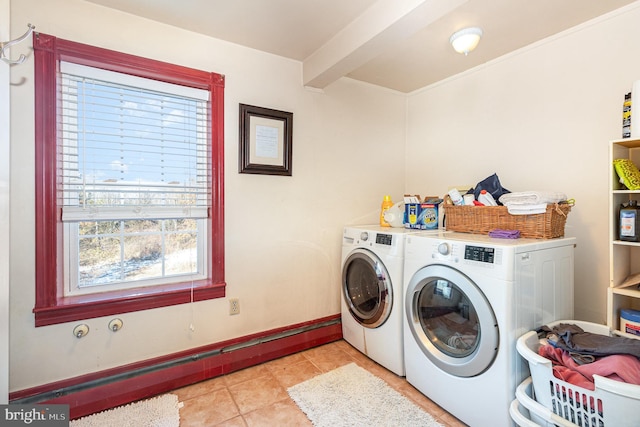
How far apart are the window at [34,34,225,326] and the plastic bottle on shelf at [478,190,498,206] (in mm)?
1709

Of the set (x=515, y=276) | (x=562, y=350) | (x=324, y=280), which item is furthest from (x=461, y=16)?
(x=324, y=280)

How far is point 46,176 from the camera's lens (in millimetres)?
1548

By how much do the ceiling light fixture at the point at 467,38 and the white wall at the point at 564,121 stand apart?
357 mm

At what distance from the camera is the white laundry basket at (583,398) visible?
1025 mm

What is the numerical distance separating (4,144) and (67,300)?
2.76 ft

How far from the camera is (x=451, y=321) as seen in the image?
1622 millimetres

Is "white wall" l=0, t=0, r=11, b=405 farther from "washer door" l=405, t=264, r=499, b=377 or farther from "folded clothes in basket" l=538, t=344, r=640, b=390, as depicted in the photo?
"folded clothes in basket" l=538, t=344, r=640, b=390

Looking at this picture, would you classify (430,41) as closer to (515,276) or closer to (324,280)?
(515,276)

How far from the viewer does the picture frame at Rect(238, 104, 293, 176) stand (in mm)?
2092

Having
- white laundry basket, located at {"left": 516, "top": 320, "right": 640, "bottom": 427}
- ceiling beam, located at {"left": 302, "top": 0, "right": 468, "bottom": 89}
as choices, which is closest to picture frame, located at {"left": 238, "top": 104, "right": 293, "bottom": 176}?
ceiling beam, located at {"left": 302, "top": 0, "right": 468, "bottom": 89}

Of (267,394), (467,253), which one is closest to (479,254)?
(467,253)

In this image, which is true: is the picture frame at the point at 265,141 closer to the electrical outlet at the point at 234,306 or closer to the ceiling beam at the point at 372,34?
the ceiling beam at the point at 372,34

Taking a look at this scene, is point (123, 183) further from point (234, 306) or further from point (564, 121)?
point (564, 121)

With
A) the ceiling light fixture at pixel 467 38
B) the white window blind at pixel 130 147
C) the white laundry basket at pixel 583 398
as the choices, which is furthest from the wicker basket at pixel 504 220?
the white window blind at pixel 130 147
